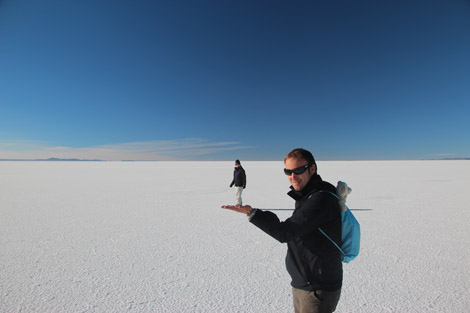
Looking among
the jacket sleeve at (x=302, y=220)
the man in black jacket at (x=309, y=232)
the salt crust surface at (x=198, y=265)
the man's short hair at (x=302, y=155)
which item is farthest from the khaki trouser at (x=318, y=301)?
the salt crust surface at (x=198, y=265)

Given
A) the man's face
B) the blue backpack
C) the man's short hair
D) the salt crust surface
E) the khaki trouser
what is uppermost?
the man's short hair

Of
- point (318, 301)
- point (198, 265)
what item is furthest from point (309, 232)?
point (198, 265)

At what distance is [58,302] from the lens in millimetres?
2613

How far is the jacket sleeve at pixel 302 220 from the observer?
1.18 m

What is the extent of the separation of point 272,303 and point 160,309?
1.21 m

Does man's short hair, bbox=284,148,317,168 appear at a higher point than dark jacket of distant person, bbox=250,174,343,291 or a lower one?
higher

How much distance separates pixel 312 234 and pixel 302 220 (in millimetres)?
164

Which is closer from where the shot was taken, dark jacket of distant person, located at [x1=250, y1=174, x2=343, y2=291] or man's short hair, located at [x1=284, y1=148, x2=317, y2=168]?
dark jacket of distant person, located at [x1=250, y1=174, x2=343, y2=291]

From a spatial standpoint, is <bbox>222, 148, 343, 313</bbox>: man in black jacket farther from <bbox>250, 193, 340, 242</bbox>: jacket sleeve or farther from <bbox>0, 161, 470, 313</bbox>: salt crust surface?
<bbox>0, 161, 470, 313</bbox>: salt crust surface

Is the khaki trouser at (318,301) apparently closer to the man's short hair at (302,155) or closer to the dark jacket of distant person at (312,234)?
the dark jacket of distant person at (312,234)

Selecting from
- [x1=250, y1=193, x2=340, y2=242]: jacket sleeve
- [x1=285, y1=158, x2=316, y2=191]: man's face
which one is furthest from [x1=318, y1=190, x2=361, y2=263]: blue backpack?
[x1=285, y1=158, x2=316, y2=191]: man's face

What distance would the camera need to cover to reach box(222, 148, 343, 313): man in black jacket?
47.1 inches

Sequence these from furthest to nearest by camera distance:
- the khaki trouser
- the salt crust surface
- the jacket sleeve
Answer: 1. the salt crust surface
2. the khaki trouser
3. the jacket sleeve

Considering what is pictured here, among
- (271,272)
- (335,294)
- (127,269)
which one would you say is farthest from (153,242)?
(335,294)
